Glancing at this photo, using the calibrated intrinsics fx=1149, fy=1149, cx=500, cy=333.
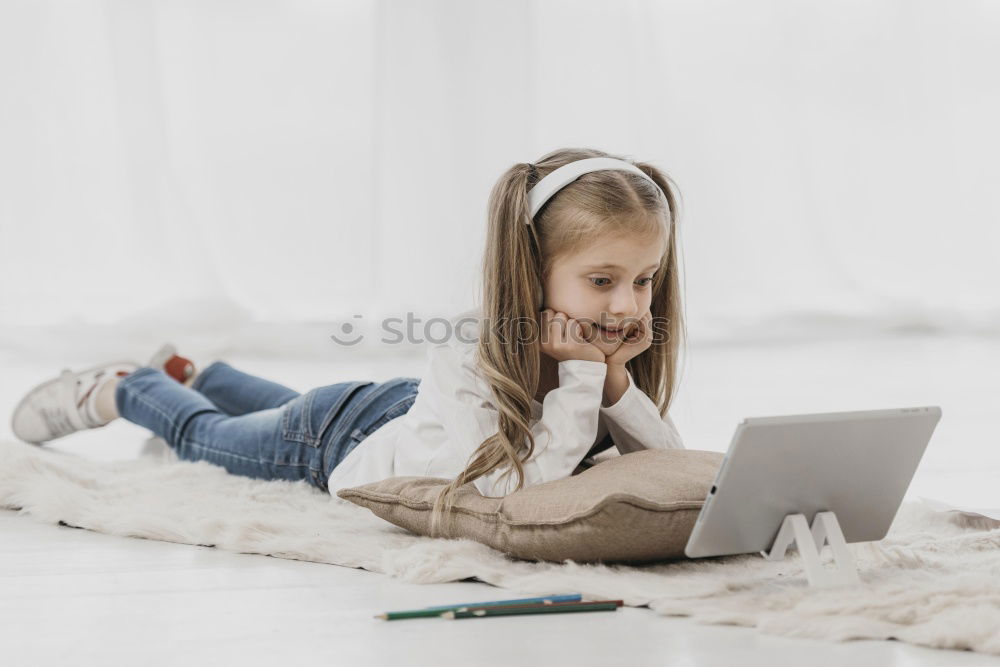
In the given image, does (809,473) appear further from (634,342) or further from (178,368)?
(178,368)

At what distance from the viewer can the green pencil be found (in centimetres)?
100

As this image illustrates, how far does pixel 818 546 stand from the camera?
1.14 metres

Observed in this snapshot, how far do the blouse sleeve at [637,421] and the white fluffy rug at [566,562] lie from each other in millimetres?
218

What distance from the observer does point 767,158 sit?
4.16 m

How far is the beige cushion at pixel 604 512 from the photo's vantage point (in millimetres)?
1145

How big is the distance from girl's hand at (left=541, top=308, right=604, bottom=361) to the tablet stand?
333 millimetres

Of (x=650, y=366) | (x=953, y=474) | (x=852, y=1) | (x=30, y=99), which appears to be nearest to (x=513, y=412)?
(x=650, y=366)

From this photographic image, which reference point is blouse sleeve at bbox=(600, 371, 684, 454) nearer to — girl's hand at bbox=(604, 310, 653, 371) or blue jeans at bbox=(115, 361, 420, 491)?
girl's hand at bbox=(604, 310, 653, 371)

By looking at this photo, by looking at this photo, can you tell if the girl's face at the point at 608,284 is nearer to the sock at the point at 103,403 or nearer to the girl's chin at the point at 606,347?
the girl's chin at the point at 606,347

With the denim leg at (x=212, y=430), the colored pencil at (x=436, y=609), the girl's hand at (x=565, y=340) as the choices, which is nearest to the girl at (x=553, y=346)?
the girl's hand at (x=565, y=340)

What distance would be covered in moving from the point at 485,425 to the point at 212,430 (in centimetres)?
68

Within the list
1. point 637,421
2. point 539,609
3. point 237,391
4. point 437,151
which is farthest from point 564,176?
point 437,151

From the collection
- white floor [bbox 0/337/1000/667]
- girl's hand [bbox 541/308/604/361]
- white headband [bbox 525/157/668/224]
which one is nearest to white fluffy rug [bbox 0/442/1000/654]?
white floor [bbox 0/337/1000/667]

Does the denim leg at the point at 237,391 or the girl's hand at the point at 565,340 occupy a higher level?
the girl's hand at the point at 565,340
